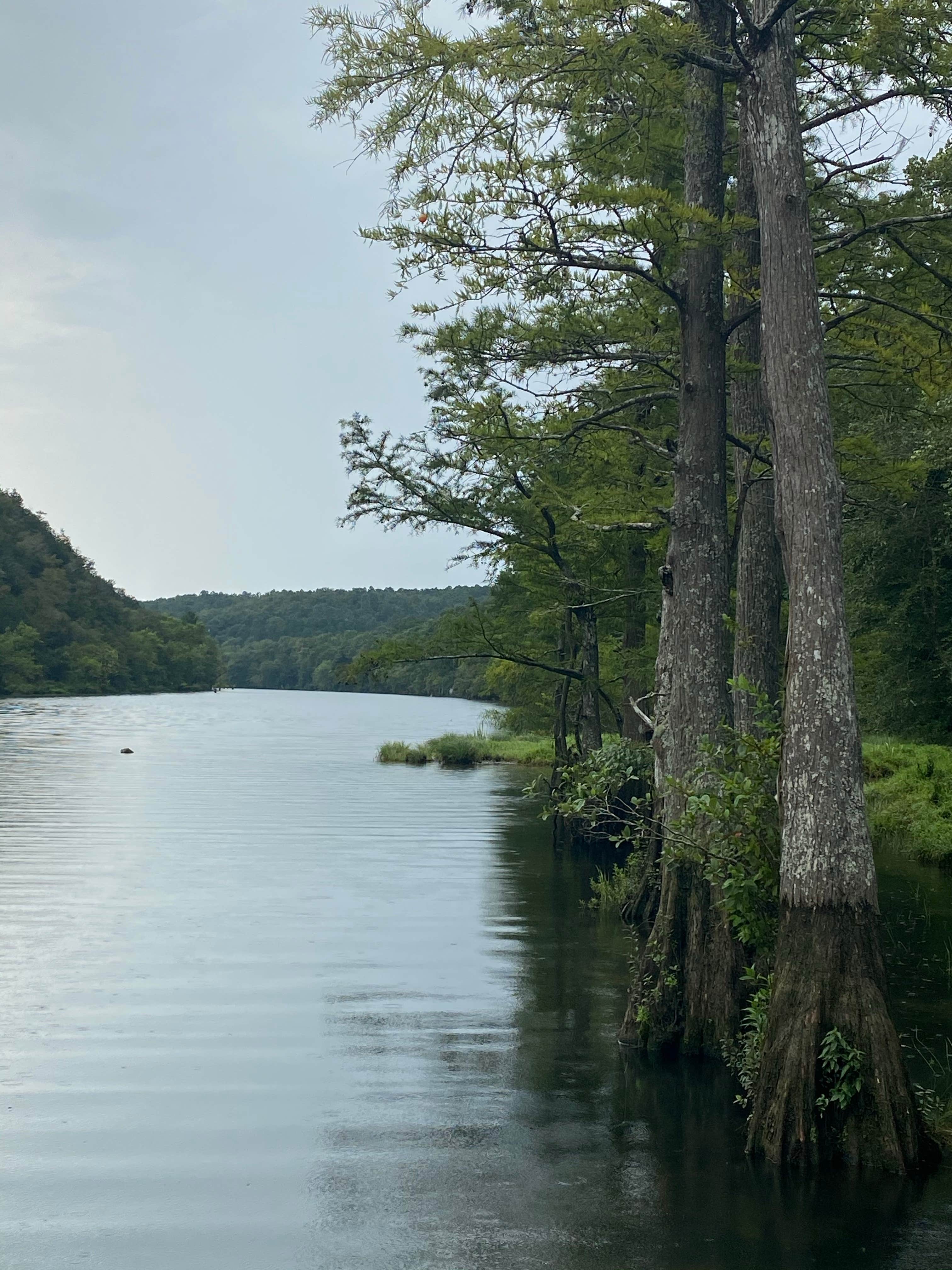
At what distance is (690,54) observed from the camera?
7.77 m

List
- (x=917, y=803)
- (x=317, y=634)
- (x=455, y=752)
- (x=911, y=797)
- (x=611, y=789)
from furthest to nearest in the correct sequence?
1. (x=317, y=634)
2. (x=455, y=752)
3. (x=911, y=797)
4. (x=917, y=803)
5. (x=611, y=789)

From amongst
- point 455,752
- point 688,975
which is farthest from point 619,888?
point 455,752

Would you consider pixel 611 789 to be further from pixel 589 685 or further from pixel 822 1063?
pixel 589 685

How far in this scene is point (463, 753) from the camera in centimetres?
4503

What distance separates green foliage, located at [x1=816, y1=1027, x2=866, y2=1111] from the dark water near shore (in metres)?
0.39

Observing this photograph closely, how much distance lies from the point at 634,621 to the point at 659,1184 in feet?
55.3

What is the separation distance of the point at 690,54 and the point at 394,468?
587 inches

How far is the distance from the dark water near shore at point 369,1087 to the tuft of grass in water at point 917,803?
106cm

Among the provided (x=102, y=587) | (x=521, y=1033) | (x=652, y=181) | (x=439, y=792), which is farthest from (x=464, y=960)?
(x=102, y=587)

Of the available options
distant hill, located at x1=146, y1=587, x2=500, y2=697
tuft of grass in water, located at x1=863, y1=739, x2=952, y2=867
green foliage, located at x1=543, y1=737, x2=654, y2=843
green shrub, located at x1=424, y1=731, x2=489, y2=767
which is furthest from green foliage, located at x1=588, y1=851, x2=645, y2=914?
distant hill, located at x1=146, y1=587, x2=500, y2=697

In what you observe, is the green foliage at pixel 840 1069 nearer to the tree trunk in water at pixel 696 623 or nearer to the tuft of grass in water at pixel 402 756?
the tree trunk in water at pixel 696 623

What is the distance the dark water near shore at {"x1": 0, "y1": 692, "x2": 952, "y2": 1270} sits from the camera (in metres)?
5.94

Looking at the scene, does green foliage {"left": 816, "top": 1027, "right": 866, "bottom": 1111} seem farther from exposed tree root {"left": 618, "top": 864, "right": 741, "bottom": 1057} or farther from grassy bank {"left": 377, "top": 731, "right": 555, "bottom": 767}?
grassy bank {"left": 377, "top": 731, "right": 555, "bottom": 767}

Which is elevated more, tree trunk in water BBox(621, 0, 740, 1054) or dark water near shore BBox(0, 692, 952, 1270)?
tree trunk in water BBox(621, 0, 740, 1054)
